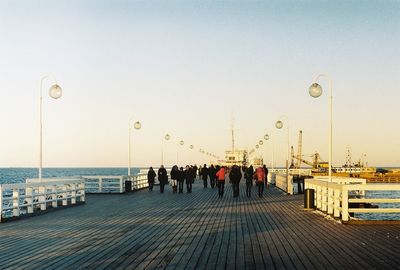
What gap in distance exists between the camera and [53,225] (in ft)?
48.6

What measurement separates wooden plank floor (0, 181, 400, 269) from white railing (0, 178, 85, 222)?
0.69 meters

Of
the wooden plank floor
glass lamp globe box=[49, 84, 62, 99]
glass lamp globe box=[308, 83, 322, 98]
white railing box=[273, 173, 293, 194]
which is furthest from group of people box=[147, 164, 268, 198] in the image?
glass lamp globe box=[49, 84, 62, 99]

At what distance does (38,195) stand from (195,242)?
9558 mm

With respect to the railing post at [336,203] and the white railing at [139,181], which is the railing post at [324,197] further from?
the white railing at [139,181]

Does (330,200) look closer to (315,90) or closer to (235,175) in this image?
(315,90)

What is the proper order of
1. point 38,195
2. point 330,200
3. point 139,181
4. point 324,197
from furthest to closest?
point 139,181 → point 38,195 → point 324,197 → point 330,200

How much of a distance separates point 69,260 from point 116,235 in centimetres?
329

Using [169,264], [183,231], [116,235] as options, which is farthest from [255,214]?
[169,264]

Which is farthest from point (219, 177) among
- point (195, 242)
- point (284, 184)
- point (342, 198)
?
point (195, 242)

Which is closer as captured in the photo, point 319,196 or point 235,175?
point 319,196

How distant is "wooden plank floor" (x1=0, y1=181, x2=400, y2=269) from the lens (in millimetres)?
8914

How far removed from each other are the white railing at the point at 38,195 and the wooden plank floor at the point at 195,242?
0.69 m

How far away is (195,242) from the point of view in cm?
1123

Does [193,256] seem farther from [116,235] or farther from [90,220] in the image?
[90,220]
